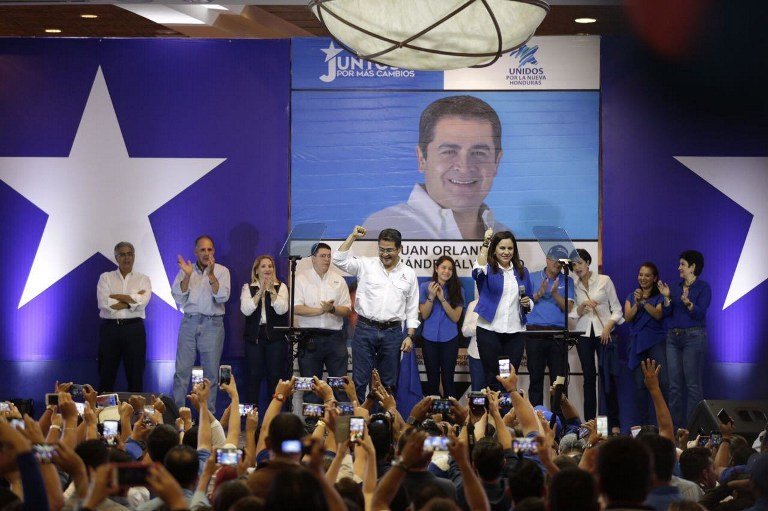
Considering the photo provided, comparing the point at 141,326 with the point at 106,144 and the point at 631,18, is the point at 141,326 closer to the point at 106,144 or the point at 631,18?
the point at 106,144

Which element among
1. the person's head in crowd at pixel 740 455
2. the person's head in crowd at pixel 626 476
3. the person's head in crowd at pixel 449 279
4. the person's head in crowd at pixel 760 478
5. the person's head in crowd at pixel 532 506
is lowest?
the person's head in crowd at pixel 740 455

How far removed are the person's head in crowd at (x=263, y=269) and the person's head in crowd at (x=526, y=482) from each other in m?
6.36

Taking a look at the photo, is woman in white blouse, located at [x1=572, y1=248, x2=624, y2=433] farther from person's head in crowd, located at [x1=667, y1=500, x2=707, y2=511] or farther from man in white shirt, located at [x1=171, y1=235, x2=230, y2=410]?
person's head in crowd, located at [x1=667, y1=500, x2=707, y2=511]

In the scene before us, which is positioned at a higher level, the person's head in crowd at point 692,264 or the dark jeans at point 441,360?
the person's head in crowd at point 692,264

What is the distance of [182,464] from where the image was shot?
3.93 m

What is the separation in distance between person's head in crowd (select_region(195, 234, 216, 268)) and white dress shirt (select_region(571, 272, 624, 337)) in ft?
10.4

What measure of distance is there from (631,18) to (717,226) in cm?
201

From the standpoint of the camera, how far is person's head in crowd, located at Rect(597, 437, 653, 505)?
322cm

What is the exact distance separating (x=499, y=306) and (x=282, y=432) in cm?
539

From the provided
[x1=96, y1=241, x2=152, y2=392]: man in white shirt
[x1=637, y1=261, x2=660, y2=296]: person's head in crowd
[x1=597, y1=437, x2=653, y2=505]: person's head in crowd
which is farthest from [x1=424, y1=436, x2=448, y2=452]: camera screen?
[x1=96, y1=241, x2=152, y2=392]: man in white shirt

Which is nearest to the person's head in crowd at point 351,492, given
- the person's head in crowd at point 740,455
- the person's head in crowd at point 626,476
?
the person's head in crowd at point 626,476

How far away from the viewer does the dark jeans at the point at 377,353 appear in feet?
30.6

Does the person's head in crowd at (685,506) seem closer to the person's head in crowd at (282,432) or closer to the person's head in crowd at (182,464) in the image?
the person's head in crowd at (282,432)

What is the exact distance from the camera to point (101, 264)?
10.7 metres
